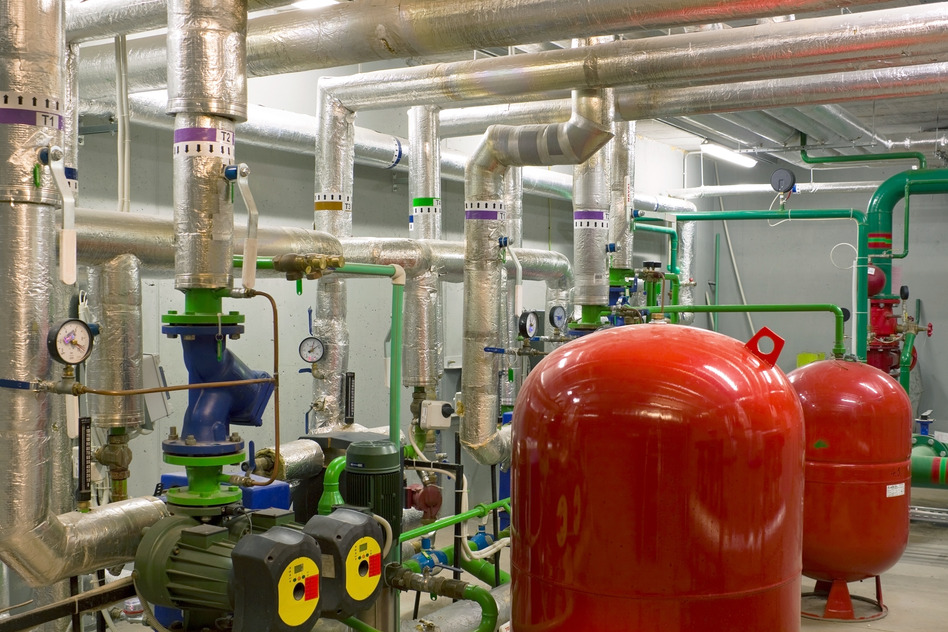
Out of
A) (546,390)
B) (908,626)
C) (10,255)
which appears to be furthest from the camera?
(908,626)

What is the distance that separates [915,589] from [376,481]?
3553 millimetres

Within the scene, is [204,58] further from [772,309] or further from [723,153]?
[723,153]

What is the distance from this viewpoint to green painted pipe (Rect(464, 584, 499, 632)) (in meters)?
3.25

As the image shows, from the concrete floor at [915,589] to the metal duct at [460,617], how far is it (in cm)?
149

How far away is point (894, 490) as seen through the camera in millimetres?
4402

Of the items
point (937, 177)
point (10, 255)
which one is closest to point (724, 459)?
point (10, 255)

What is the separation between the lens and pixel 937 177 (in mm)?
7082

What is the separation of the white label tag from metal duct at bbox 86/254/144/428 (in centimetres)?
342

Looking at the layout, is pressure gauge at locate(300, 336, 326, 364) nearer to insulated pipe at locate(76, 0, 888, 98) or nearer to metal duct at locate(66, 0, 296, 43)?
insulated pipe at locate(76, 0, 888, 98)

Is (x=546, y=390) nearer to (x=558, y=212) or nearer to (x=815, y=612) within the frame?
(x=815, y=612)

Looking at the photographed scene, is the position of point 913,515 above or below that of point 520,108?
below

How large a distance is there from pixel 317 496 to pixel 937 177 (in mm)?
5488

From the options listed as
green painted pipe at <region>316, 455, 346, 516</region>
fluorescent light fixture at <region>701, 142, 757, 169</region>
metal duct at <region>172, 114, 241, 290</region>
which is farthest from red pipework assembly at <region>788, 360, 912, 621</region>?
fluorescent light fixture at <region>701, 142, 757, 169</region>

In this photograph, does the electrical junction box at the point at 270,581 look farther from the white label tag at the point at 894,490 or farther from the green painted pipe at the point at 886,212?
the green painted pipe at the point at 886,212
